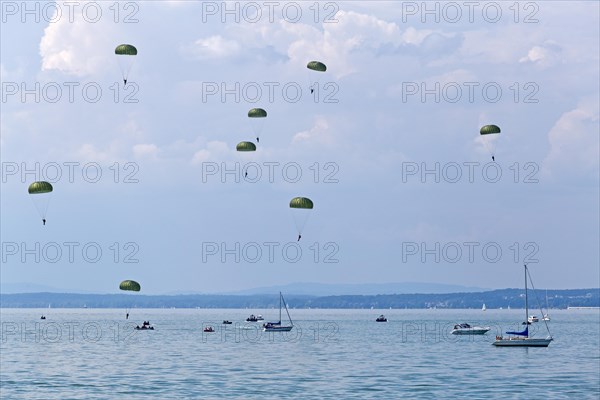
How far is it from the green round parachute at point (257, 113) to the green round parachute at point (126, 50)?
44.3 feet

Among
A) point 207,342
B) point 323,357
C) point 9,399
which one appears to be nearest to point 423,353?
point 323,357

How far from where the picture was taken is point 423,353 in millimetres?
134375

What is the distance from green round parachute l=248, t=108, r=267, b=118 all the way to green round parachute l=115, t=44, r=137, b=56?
13498 mm

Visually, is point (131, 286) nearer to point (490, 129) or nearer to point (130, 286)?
point (130, 286)

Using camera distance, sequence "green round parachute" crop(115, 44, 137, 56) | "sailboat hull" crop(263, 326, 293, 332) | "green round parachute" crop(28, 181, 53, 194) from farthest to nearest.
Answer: "sailboat hull" crop(263, 326, 293, 332) < "green round parachute" crop(115, 44, 137, 56) < "green round parachute" crop(28, 181, 53, 194)

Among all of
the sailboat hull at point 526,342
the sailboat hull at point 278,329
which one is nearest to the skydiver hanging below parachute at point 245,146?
the sailboat hull at point 526,342

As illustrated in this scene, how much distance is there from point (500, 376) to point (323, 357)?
3065 centimetres

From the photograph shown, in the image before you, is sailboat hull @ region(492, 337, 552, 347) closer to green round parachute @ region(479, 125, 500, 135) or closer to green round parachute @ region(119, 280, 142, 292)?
green round parachute @ region(479, 125, 500, 135)

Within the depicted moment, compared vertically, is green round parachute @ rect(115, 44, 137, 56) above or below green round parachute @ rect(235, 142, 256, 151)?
above

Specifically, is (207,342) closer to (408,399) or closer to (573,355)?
(573,355)

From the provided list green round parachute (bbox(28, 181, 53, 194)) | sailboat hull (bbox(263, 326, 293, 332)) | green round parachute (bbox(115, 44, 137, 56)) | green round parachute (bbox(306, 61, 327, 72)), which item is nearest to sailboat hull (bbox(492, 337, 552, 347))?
sailboat hull (bbox(263, 326, 293, 332))

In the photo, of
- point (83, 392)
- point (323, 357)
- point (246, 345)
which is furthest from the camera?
point (246, 345)

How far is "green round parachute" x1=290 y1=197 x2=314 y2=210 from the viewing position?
82.8 metres

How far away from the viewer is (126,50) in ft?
259
